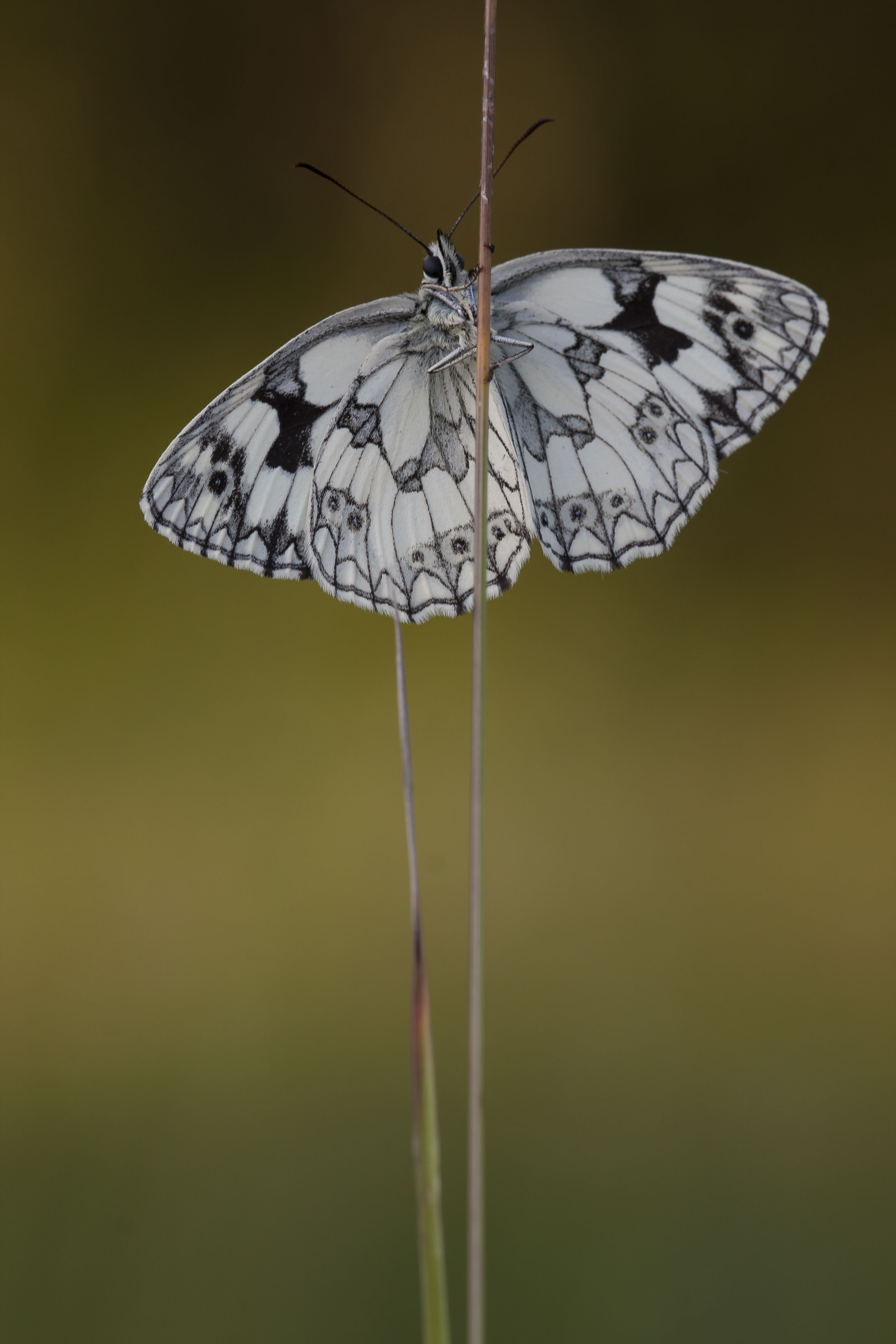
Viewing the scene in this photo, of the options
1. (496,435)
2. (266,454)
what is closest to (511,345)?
(496,435)

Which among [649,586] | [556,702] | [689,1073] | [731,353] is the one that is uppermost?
[731,353]

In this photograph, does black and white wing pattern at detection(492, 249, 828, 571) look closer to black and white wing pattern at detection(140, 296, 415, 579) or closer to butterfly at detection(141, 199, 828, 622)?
butterfly at detection(141, 199, 828, 622)

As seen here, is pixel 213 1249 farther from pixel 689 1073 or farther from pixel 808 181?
pixel 808 181

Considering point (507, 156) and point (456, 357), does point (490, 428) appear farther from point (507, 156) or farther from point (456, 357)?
point (507, 156)

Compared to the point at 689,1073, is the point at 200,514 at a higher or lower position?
higher

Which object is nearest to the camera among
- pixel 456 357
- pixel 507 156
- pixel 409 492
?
pixel 507 156

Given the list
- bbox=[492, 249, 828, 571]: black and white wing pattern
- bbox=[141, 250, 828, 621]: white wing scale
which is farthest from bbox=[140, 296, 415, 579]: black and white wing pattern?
bbox=[492, 249, 828, 571]: black and white wing pattern

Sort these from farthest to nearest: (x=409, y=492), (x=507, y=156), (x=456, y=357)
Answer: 1. (x=409, y=492)
2. (x=456, y=357)
3. (x=507, y=156)

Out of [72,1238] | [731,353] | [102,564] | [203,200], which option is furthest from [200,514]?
[72,1238]
